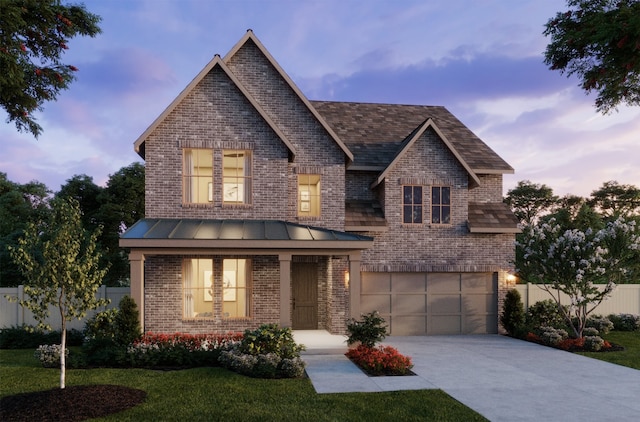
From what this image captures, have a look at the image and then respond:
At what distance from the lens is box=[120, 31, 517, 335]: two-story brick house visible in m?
15.4

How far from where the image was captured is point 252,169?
54.3ft

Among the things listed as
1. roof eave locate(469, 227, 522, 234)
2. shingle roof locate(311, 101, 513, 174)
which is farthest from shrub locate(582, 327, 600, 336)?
shingle roof locate(311, 101, 513, 174)

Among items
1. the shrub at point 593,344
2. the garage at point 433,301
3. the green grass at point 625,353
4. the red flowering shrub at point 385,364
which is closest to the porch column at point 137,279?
the red flowering shrub at point 385,364

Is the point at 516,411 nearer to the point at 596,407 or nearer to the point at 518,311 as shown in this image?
the point at 596,407

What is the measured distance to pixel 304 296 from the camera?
18203 mm

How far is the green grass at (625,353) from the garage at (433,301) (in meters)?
4.31

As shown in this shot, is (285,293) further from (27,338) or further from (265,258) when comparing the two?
(27,338)

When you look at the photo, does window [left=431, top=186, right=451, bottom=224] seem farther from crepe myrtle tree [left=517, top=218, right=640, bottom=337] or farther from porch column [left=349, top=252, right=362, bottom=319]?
porch column [left=349, top=252, right=362, bottom=319]

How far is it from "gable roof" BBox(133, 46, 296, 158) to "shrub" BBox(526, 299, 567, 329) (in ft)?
37.2

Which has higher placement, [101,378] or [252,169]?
[252,169]

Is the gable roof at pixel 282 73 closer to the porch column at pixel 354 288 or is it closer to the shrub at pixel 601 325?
the porch column at pixel 354 288

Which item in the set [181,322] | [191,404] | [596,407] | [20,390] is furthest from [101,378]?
[596,407]

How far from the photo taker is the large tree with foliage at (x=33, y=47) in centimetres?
1163

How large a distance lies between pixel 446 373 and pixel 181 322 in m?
8.60
